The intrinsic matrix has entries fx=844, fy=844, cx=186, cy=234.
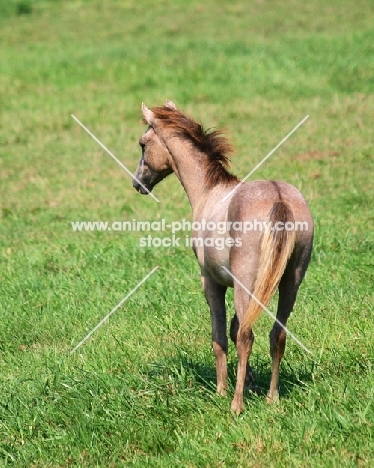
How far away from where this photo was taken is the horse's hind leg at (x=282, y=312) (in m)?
5.17

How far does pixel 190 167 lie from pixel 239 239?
1153 millimetres

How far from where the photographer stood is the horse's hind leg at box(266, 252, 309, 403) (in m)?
5.17

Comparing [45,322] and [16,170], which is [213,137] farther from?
[16,170]

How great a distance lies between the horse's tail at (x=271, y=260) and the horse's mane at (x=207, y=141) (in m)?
1.02

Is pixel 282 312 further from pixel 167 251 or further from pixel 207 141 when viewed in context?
pixel 167 251

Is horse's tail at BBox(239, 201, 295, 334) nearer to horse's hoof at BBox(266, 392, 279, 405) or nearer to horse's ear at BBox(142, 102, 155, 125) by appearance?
horse's hoof at BBox(266, 392, 279, 405)

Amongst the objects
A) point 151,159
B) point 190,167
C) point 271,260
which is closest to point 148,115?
point 151,159

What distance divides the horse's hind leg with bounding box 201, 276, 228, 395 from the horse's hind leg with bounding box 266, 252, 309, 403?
0.41 m

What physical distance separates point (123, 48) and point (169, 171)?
46.2 ft

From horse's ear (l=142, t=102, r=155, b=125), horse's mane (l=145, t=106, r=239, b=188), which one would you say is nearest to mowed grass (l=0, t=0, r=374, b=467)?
horse's mane (l=145, t=106, r=239, b=188)

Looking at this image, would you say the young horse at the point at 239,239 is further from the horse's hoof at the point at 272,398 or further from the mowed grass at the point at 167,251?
the mowed grass at the point at 167,251

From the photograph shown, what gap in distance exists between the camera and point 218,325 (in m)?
5.61

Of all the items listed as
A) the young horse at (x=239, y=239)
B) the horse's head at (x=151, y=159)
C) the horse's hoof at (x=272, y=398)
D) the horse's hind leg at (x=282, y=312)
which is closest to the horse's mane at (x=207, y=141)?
the young horse at (x=239, y=239)

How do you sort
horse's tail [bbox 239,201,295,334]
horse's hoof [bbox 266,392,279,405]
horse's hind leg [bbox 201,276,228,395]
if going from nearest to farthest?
horse's tail [bbox 239,201,295,334]
horse's hoof [bbox 266,392,279,405]
horse's hind leg [bbox 201,276,228,395]
